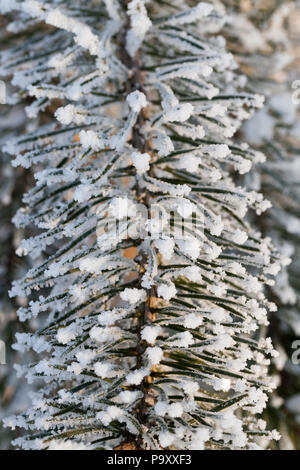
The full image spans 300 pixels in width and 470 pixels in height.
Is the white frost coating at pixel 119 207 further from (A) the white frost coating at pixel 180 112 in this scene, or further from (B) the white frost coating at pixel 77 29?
(B) the white frost coating at pixel 77 29

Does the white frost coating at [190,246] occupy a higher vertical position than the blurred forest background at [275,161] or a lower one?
lower

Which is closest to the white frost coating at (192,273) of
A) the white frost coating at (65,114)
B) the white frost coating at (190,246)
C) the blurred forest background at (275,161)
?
the white frost coating at (190,246)

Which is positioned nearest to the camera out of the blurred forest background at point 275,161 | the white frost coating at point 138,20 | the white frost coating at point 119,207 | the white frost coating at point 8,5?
the white frost coating at point 119,207

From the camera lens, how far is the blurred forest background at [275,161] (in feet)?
3.87

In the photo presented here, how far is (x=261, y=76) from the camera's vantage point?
1.23m

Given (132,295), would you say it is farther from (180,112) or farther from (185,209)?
(180,112)

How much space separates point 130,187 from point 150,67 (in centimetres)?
22

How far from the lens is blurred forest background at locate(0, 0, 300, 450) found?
118cm

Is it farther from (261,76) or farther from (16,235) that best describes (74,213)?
(261,76)

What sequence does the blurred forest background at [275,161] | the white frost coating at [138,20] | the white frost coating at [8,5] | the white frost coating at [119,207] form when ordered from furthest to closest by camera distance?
the blurred forest background at [275,161]
the white frost coating at [8,5]
the white frost coating at [138,20]
the white frost coating at [119,207]

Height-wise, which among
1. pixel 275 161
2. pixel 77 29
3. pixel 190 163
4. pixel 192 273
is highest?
pixel 275 161

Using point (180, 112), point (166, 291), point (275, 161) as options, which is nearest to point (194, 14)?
point (180, 112)

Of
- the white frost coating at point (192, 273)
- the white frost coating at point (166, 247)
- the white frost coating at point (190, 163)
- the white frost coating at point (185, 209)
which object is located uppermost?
the white frost coating at point (190, 163)

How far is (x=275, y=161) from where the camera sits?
1.22 meters
